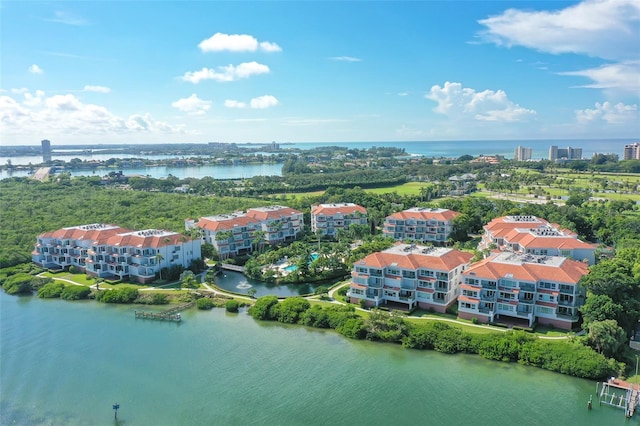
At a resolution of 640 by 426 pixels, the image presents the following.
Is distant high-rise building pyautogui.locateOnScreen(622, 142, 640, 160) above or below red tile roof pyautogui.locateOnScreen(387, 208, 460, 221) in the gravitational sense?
above

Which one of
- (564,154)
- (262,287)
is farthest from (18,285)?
(564,154)

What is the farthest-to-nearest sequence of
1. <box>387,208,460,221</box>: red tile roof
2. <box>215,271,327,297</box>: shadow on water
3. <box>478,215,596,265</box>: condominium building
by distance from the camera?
<box>387,208,460,221</box>: red tile roof, <box>215,271,327,297</box>: shadow on water, <box>478,215,596,265</box>: condominium building

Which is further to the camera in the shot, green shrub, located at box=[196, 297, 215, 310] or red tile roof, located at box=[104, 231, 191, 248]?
red tile roof, located at box=[104, 231, 191, 248]

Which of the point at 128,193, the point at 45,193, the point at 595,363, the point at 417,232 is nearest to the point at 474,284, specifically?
the point at 595,363

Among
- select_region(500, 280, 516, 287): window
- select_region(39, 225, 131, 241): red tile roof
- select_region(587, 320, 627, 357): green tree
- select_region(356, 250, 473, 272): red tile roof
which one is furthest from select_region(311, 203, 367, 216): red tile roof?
select_region(587, 320, 627, 357): green tree

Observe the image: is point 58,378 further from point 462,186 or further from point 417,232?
point 462,186

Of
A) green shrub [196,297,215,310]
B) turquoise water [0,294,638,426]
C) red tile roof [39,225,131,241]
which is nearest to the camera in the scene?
turquoise water [0,294,638,426]

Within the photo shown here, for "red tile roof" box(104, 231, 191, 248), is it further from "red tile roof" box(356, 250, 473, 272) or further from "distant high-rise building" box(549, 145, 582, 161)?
"distant high-rise building" box(549, 145, 582, 161)
